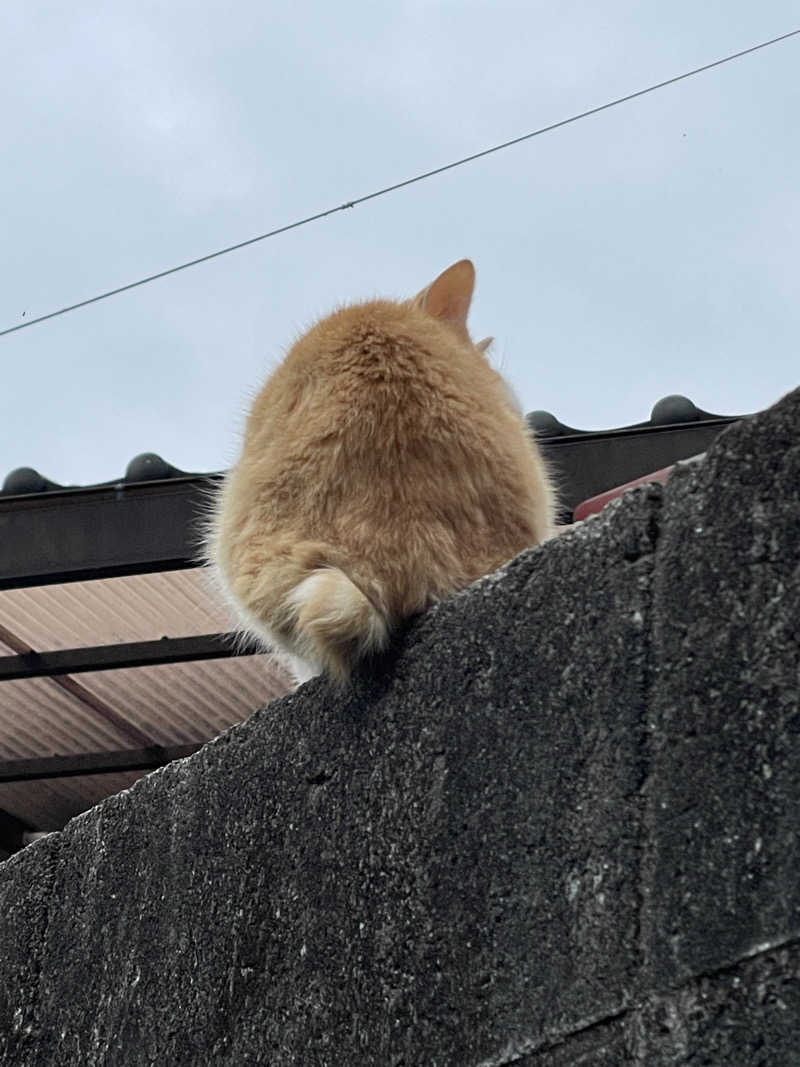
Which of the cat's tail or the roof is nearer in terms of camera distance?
the cat's tail

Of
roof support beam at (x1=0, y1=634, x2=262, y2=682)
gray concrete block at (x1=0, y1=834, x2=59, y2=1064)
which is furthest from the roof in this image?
gray concrete block at (x1=0, y1=834, x2=59, y2=1064)

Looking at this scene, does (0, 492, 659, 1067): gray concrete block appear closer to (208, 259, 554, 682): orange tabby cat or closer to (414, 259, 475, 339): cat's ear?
(208, 259, 554, 682): orange tabby cat

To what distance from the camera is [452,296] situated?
260cm

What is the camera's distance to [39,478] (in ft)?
17.4

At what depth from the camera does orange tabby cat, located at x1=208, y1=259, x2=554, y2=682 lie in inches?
78.2

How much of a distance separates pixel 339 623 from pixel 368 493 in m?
0.25

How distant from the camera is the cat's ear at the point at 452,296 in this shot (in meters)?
2.58

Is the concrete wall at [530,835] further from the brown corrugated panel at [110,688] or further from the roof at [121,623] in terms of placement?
the brown corrugated panel at [110,688]

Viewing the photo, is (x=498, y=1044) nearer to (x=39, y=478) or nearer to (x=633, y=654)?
(x=633, y=654)

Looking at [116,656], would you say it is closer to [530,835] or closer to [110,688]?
[110,688]

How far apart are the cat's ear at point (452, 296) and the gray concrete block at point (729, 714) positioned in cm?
122

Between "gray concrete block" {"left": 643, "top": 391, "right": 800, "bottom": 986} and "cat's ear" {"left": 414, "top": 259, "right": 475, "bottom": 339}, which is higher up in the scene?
"cat's ear" {"left": 414, "top": 259, "right": 475, "bottom": 339}

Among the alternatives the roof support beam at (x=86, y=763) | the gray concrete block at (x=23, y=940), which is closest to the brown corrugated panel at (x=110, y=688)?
the roof support beam at (x=86, y=763)

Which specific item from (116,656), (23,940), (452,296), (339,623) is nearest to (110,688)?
(116,656)
